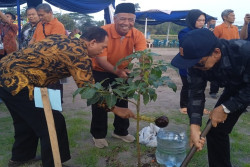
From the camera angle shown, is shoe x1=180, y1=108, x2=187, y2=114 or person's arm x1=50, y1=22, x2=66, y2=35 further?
shoe x1=180, y1=108, x2=187, y2=114

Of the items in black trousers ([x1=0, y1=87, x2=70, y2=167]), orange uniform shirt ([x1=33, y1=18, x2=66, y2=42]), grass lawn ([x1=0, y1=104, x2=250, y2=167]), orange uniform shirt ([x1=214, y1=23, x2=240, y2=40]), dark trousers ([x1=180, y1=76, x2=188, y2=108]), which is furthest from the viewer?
orange uniform shirt ([x1=214, y1=23, x2=240, y2=40])

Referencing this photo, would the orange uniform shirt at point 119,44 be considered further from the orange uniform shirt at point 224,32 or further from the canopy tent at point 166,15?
the canopy tent at point 166,15

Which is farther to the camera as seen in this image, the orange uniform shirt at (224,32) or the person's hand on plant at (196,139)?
the orange uniform shirt at (224,32)

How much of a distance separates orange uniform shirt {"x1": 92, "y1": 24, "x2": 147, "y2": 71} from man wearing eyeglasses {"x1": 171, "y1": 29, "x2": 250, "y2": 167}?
1066 mm

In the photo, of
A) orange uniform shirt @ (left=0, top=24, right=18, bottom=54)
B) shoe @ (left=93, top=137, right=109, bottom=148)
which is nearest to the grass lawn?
shoe @ (left=93, top=137, right=109, bottom=148)

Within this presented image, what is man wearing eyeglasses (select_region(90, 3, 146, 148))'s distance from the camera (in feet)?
9.65

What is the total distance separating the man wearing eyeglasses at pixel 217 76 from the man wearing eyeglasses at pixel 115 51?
0.93 m

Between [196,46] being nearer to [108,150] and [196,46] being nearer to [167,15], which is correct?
[108,150]

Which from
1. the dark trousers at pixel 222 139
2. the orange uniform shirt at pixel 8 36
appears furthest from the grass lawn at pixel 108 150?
the orange uniform shirt at pixel 8 36

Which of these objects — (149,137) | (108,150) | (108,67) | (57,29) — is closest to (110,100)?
(108,67)

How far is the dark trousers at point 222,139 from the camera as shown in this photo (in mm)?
2244

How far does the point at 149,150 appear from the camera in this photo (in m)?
3.17

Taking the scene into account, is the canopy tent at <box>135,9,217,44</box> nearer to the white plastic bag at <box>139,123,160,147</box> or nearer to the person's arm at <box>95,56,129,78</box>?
the white plastic bag at <box>139,123,160,147</box>

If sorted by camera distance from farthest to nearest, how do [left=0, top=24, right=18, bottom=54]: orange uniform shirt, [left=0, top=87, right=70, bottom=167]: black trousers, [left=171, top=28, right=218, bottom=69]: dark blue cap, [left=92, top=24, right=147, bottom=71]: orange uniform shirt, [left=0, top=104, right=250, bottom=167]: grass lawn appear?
1. [left=0, top=24, right=18, bottom=54]: orange uniform shirt
2. [left=92, top=24, right=147, bottom=71]: orange uniform shirt
3. [left=0, top=104, right=250, bottom=167]: grass lawn
4. [left=0, top=87, right=70, bottom=167]: black trousers
5. [left=171, top=28, right=218, bottom=69]: dark blue cap
